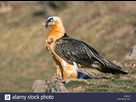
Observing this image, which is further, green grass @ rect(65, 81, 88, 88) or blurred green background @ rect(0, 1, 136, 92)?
blurred green background @ rect(0, 1, 136, 92)

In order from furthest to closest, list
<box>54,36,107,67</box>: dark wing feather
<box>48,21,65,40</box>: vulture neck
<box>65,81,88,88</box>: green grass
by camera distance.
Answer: <box>48,21,65,40</box>: vulture neck
<box>54,36,107,67</box>: dark wing feather
<box>65,81,88,88</box>: green grass

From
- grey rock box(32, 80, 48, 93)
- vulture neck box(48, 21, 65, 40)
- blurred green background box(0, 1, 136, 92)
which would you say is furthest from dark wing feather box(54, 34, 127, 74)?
blurred green background box(0, 1, 136, 92)

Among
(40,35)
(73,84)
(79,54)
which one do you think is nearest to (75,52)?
(79,54)

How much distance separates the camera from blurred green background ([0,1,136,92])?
99.1 feet

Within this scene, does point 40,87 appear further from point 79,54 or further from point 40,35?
point 40,35

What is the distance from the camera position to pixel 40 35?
40.5m

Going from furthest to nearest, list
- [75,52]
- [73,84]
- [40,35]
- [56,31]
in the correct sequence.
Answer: [40,35]
[56,31]
[75,52]
[73,84]

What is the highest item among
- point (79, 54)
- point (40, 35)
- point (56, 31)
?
point (40, 35)

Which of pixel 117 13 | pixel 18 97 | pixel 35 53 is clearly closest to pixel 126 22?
pixel 117 13

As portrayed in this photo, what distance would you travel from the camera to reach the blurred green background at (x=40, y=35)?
99.1ft

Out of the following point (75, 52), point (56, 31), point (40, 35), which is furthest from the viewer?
point (40, 35)

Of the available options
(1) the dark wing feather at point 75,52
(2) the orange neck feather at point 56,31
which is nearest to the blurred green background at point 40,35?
(2) the orange neck feather at point 56,31

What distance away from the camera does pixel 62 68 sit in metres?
9.88

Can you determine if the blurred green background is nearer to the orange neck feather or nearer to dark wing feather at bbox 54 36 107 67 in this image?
the orange neck feather
